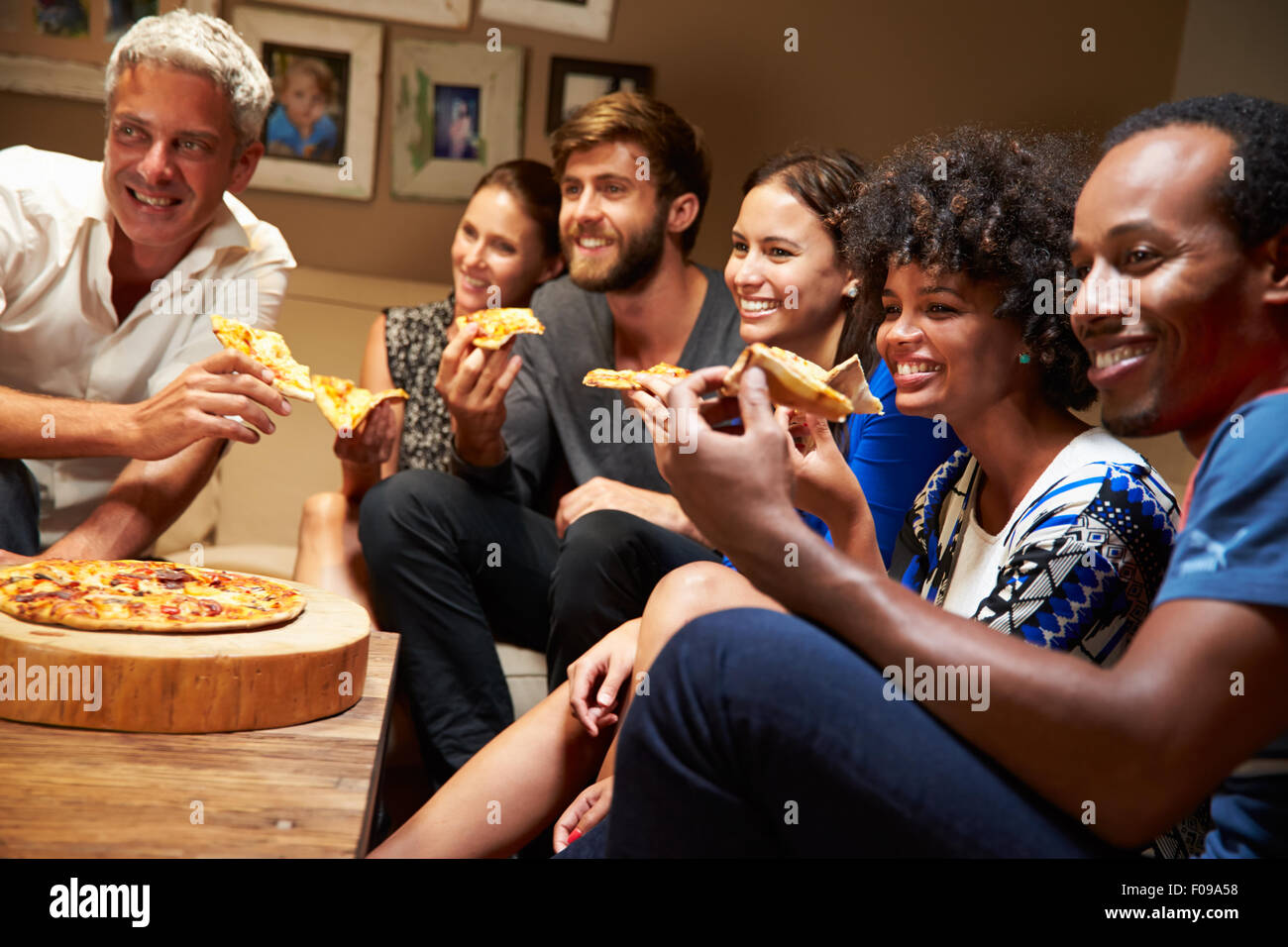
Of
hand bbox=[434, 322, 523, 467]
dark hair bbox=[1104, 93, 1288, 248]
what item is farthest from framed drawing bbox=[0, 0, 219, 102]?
dark hair bbox=[1104, 93, 1288, 248]

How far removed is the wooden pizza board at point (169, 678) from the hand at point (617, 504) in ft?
3.58

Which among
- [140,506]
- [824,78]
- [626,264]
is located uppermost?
[824,78]

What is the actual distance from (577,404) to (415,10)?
63.1 inches

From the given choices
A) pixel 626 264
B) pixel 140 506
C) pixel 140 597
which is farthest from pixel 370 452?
pixel 140 597

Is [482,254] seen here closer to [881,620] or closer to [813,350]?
[813,350]

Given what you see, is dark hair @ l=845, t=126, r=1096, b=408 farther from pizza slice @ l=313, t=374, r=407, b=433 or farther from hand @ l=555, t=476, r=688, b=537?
pizza slice @ l=313, t=374, r=407, b=433

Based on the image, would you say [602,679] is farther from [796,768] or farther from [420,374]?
[420,374]

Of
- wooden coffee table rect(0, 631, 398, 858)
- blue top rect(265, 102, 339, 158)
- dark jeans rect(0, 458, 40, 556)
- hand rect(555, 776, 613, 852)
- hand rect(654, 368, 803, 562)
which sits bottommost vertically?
hand rect(555, 776, 613, 852)

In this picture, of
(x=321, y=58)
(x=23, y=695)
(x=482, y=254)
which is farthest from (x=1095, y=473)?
(x=321, y=58)

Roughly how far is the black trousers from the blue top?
5.32ft

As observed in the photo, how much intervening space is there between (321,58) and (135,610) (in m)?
2.64

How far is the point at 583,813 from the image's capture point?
1.67 meters

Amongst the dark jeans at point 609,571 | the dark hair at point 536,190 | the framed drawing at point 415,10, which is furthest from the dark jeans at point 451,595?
the framed drawing at point 415,10

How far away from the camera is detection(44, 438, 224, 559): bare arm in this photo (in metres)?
2.17
